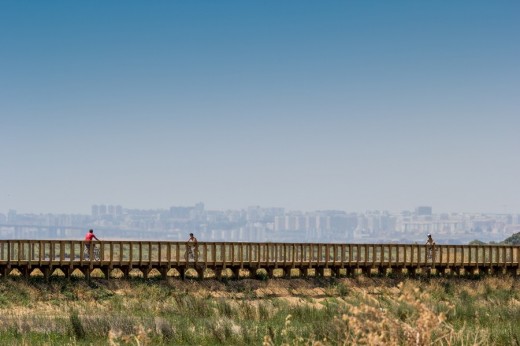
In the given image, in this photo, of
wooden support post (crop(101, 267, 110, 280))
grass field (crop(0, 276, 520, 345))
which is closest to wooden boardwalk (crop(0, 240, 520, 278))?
wooden support post (crop(101, 267, 110, 280))

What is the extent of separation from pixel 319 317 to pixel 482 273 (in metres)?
25.8

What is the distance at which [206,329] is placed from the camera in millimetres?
23234

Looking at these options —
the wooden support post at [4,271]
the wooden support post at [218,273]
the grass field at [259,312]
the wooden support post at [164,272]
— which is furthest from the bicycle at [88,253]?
the wooden support post at [218,273]

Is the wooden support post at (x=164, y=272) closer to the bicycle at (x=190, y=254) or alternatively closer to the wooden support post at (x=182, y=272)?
the wooden support post at (x=182, y=272)

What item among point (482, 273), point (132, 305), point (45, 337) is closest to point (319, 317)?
point (45, 337)

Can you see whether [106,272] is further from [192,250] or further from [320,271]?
[320,271]

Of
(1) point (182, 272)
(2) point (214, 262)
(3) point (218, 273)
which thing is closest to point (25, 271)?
(1) point (182, 272)

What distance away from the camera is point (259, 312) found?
29469mm

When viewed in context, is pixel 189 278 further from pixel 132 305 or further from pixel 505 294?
pixel 505 294

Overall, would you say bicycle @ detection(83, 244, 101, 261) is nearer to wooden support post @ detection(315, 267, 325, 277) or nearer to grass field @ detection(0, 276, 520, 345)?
grass field @ detection(0, 276, 520, 345)

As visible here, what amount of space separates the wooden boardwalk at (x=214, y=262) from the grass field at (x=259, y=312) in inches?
33.4

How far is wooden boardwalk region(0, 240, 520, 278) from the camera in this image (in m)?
41.4

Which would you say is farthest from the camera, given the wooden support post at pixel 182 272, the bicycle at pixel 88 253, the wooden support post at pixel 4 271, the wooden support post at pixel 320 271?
the wooden support post at pixel 320 271

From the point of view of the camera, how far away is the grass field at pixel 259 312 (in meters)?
15.4
